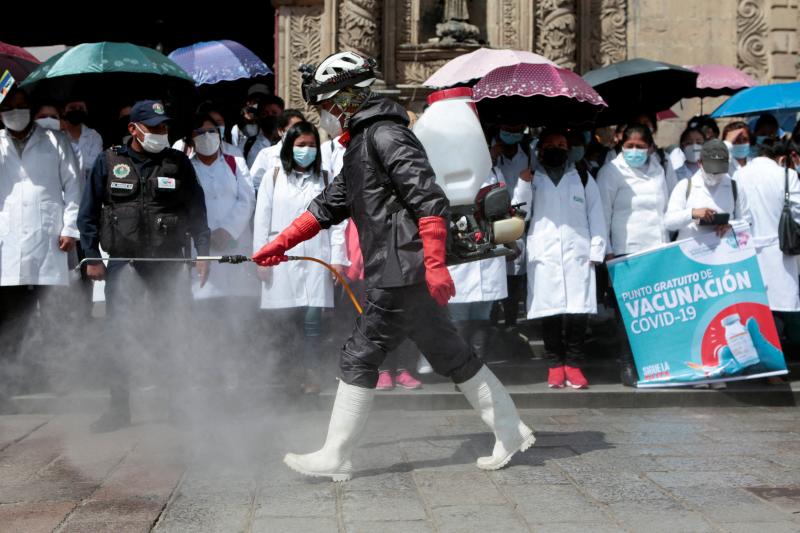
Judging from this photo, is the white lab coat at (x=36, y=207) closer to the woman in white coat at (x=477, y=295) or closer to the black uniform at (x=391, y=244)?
the woman in white coat at (x=477, y=295)

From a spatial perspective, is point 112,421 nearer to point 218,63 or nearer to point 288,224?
point 288,224

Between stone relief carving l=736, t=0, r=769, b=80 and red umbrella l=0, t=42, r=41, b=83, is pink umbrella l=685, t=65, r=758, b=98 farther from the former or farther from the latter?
red umbrella l=0, t=42, r=41, b=83

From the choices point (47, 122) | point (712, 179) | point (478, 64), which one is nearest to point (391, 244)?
point (47, 122)

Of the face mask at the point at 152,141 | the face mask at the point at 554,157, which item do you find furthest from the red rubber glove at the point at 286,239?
the face mask at the point at 554,157

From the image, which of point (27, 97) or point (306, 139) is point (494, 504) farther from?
point (27, 97)

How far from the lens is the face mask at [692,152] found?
10.5 meters

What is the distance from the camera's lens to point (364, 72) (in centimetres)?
559

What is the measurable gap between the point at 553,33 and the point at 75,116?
7068 millimetres

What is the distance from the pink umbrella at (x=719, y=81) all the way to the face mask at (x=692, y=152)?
1.05 m

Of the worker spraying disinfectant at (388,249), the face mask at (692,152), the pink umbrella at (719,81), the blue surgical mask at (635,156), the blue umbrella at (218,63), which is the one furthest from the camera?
the pink umbrella at (719,81)

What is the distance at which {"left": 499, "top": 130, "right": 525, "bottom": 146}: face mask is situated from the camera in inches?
360

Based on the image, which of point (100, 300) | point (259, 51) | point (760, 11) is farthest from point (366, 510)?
point (259, 51)

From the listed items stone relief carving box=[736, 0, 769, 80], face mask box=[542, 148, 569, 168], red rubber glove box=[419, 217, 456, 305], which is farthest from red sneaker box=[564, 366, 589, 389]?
stone relief carving box=[736, 0, 769, 80]

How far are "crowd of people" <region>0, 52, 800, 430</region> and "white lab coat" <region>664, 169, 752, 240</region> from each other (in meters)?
0.02
